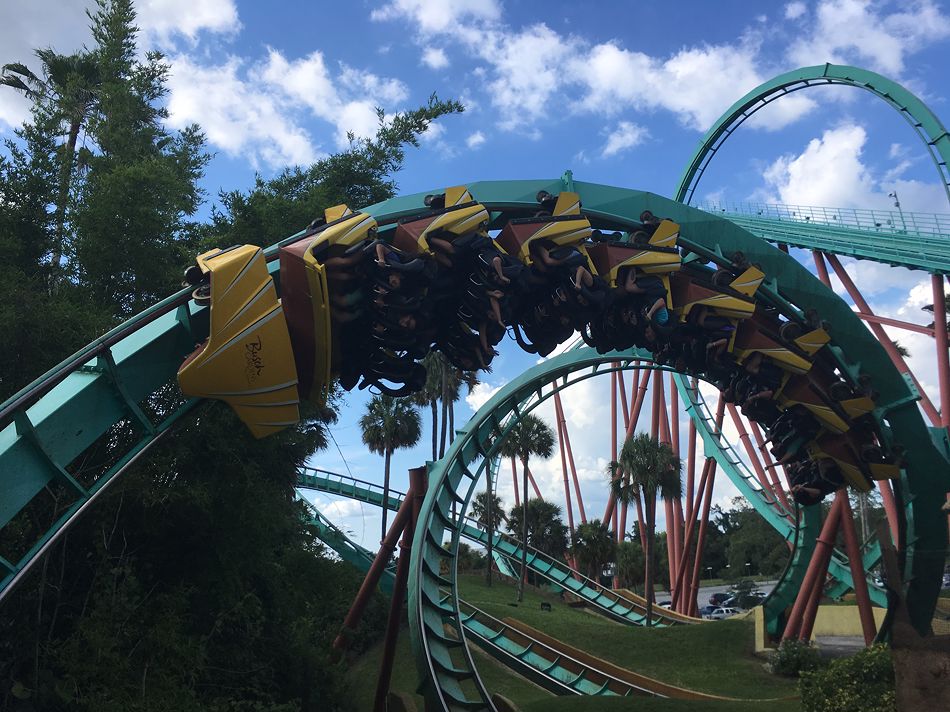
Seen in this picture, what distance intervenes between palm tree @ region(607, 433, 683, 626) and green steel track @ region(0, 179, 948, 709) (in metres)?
7.40

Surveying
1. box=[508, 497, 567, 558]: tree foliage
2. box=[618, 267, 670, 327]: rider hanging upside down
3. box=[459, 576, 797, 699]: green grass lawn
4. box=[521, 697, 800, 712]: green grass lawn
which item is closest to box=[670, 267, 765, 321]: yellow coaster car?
box=[618, 267, 670, 327]: rider hanging upside down

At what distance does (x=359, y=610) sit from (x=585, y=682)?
13.1 ft

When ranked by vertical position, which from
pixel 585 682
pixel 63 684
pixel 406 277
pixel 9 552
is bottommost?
pixel 63 684

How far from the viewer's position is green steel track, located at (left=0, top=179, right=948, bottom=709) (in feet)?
16.4

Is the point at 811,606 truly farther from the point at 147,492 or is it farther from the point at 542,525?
the point at 542,525

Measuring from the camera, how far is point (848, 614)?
1902cm

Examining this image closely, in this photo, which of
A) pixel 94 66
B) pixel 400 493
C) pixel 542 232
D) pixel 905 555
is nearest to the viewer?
pixel 542 232

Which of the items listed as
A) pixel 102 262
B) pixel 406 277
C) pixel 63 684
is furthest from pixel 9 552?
pixel 406 277

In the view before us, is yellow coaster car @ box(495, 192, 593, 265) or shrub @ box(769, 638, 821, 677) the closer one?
yellow coaster car @ box(495, 192, 593, 265)

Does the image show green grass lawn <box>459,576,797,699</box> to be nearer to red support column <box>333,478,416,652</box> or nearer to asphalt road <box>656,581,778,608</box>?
red support column <box>333,478,416,652</box>

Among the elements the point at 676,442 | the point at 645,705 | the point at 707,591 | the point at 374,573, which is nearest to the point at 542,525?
the point at 676,442

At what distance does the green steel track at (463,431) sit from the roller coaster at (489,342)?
20 millimetres

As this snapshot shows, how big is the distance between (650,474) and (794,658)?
7.24m

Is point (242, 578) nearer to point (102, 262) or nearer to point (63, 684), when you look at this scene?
point (63, 684)
